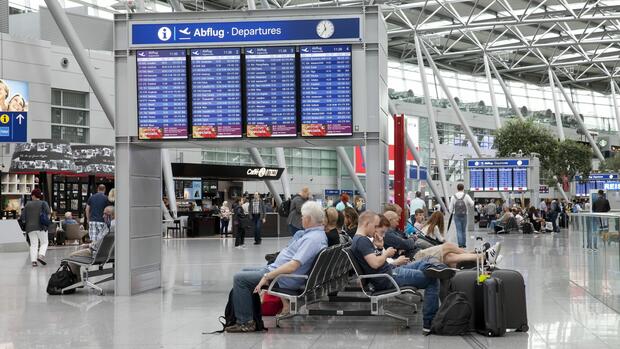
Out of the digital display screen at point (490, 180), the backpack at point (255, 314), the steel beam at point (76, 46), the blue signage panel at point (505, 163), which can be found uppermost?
the steel beam at point (76, 46)

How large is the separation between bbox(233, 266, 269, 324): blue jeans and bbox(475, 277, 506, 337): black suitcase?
7.14 ft

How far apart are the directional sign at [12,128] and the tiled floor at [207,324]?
657 inches

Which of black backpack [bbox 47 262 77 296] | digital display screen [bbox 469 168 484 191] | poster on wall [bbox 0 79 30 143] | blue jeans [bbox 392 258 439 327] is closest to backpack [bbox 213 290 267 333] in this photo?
blue jeans [bbox 392 258 439 327]

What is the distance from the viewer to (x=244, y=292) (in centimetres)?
857

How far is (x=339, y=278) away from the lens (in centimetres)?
1059

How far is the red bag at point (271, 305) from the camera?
32.0ft

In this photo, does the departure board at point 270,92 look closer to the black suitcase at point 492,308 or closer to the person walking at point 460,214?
the black suitcase at point 492,308

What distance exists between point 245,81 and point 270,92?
401 mm

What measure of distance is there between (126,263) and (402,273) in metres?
4.98

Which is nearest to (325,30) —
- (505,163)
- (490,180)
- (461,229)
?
(461,229)

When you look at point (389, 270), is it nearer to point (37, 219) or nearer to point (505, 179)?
point (37, 219)

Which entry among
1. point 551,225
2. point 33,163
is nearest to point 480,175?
point 551,225

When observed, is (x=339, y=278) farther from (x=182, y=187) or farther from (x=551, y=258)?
(x=182, y=187)

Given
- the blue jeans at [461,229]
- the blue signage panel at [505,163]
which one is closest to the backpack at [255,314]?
the blue jeans at [461,229]
